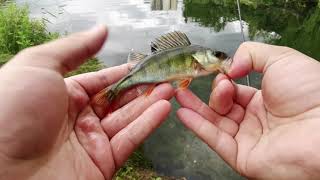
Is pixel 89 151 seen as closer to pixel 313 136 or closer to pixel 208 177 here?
pixel 313 136

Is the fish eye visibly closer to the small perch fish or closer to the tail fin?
the small perch fish

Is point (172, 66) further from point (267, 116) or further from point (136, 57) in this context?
point (267, 116)

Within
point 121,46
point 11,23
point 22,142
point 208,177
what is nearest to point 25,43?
point 11,23

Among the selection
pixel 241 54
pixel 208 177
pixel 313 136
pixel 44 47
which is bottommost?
pixel 208 177

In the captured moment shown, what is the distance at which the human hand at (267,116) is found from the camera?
2914mm

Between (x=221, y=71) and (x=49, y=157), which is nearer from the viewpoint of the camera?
(x=49, y=157)

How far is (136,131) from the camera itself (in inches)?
127

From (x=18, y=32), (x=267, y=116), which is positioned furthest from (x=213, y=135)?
(x=18, y=32)

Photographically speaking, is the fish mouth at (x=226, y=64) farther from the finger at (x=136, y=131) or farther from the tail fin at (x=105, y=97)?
the tail fin at (x=105, y=97)

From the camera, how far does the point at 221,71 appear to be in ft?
12.1

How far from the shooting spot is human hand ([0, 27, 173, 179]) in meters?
2.59

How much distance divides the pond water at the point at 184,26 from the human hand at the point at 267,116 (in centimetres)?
421

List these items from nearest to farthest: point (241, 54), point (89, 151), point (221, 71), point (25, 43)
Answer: point (89, 151), point (241, 54), point (221, 71), point (25, 43)

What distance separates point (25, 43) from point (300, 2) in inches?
519
